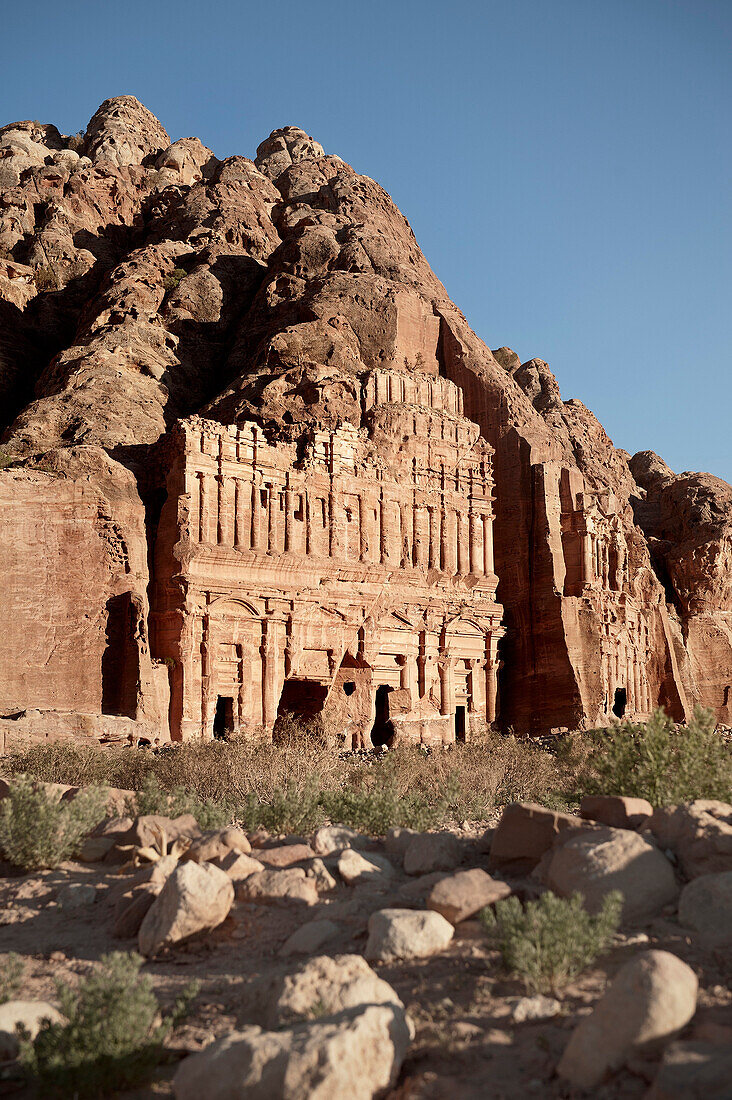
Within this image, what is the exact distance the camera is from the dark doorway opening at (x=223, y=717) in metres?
26.2

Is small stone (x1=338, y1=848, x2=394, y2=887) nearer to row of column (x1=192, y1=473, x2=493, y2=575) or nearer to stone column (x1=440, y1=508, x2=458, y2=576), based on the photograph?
row of column (x1=192, y1=473, x2=493, y2=575)

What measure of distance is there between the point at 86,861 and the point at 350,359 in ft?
83.4

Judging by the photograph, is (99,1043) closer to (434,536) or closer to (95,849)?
(95,849)

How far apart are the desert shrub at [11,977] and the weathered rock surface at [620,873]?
12.3 ft

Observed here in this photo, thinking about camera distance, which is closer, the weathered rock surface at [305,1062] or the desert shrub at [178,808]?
the weathered rock surface at [305,1062]

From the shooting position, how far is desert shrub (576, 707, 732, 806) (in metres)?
9.20

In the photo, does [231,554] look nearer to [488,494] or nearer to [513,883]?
[488,494]

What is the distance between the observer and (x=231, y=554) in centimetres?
2627

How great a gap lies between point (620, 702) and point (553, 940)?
3176cm

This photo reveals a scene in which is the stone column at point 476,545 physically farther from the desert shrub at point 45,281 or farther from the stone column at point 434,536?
the desert shrub at point 45,281

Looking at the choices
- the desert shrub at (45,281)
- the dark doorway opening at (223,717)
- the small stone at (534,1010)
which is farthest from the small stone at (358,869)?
the desert shrub at (45,281)

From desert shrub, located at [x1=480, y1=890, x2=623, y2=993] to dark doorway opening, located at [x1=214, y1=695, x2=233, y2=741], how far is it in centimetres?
1987

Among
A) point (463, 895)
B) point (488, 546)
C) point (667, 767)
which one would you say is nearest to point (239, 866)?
point (463, 895)

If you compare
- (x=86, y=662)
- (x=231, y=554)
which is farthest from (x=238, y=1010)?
(x=231, y=554)
